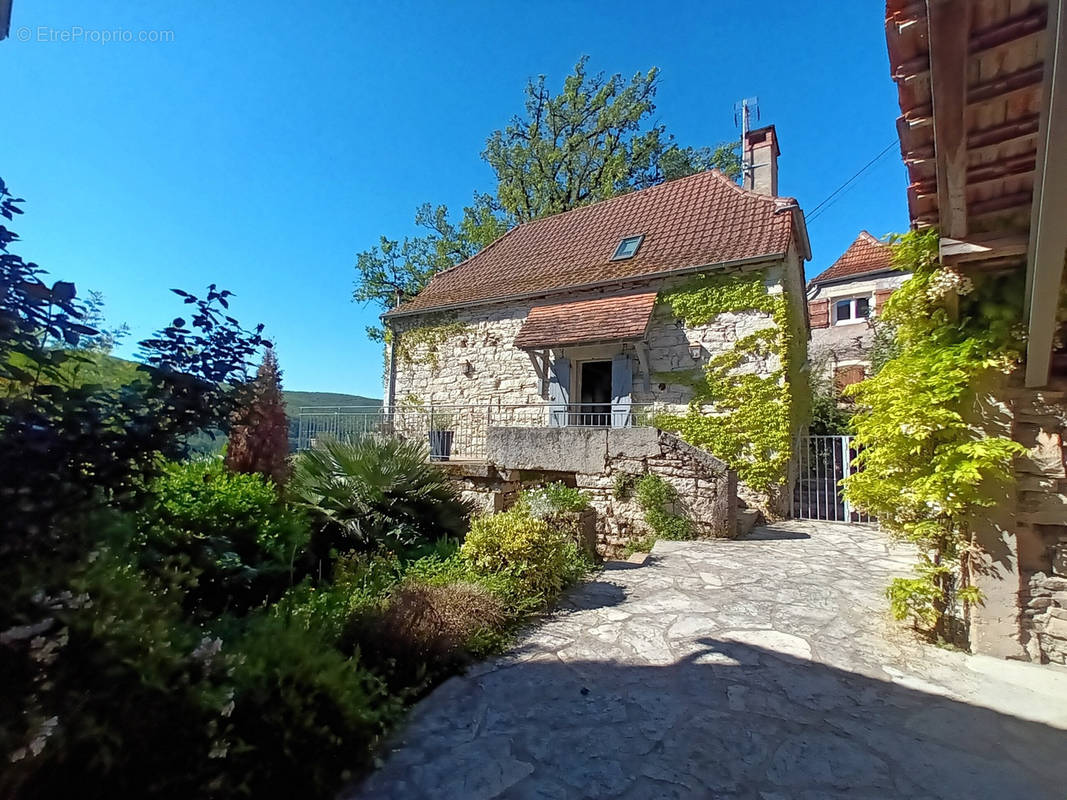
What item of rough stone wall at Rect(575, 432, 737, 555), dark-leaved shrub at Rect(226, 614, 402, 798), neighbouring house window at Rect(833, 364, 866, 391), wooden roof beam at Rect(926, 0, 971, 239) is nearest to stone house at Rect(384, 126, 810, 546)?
rough stone wall at Rect(575, 432, 737, 555)

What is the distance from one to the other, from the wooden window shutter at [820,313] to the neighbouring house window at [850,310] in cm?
23

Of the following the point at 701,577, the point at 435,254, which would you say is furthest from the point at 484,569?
the point at 435,254

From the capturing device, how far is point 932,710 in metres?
2.67

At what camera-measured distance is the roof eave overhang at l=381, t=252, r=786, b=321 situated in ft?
29.5

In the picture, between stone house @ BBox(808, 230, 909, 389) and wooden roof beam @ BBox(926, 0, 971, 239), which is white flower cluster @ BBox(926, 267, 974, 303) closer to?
wooden roof beam @ BBox(926, 0, 971, 239)

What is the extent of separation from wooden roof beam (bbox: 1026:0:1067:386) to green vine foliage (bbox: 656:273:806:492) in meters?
5.64

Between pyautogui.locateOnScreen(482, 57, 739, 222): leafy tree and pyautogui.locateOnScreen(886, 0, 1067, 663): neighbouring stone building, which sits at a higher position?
pyautogui.locateOnScreen(482, 57, 739, 222): leafy tree

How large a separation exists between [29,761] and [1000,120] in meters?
4.44

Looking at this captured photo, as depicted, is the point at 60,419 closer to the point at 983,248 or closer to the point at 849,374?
the point at 983,248

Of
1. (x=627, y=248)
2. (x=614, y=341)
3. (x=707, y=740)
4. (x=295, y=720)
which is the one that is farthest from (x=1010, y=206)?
(x=627, y=248)

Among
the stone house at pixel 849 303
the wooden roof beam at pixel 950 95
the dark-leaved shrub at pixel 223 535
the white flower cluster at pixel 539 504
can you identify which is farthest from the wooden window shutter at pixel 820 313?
the dark-leaved shrub at pixel 223 535

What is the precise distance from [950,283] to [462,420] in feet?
30.5

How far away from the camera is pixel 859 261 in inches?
679

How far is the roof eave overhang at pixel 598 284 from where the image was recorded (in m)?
8.98
